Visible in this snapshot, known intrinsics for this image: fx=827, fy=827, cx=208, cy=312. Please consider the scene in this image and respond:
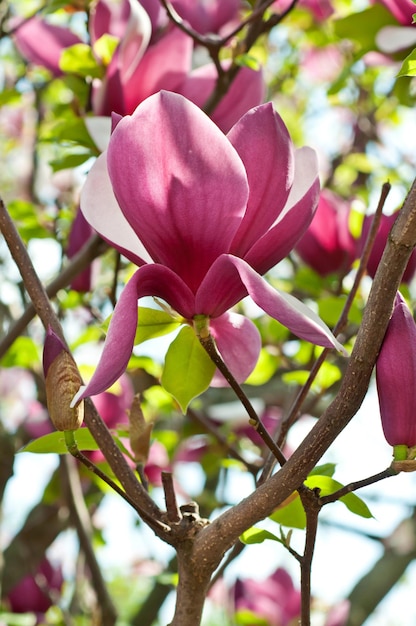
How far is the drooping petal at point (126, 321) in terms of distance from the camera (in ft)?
1.45

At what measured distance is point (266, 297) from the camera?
447 millimetres

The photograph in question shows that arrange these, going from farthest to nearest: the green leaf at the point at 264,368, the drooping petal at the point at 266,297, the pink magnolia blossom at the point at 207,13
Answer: the green leaf at the point at 264,368, the pink magnolia blossom at the point at 207,13, the drooping petal at the point at 266,297

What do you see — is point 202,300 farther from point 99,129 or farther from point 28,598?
Answer: point 28,598

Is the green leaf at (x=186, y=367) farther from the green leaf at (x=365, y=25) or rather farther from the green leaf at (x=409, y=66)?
the green leaf at (x=365, y=25)

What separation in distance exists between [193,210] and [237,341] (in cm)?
13

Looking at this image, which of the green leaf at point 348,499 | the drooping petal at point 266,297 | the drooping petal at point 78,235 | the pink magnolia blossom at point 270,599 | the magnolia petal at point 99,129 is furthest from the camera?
the pink magnolia blossom at point 270,599

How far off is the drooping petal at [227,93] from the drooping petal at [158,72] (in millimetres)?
15

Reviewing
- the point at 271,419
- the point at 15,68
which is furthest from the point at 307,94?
the point at 271,419

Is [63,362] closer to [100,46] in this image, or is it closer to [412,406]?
[412,406]

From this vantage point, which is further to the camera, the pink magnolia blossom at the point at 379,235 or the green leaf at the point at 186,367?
the pink magnolia blossom at the point at 379,235

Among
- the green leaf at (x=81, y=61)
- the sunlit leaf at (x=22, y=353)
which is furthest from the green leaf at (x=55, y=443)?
the sunlit leaf at (x=22, y=353)

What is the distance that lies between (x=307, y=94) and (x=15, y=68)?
93cm

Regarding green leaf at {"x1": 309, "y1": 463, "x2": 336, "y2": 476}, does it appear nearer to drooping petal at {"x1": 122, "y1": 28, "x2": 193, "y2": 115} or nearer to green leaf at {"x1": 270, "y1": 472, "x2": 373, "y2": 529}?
green leaf at {"x1": 270, "y1": 472, "x2": 373, "y2": 529}

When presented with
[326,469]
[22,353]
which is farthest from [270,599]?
[326,469]
